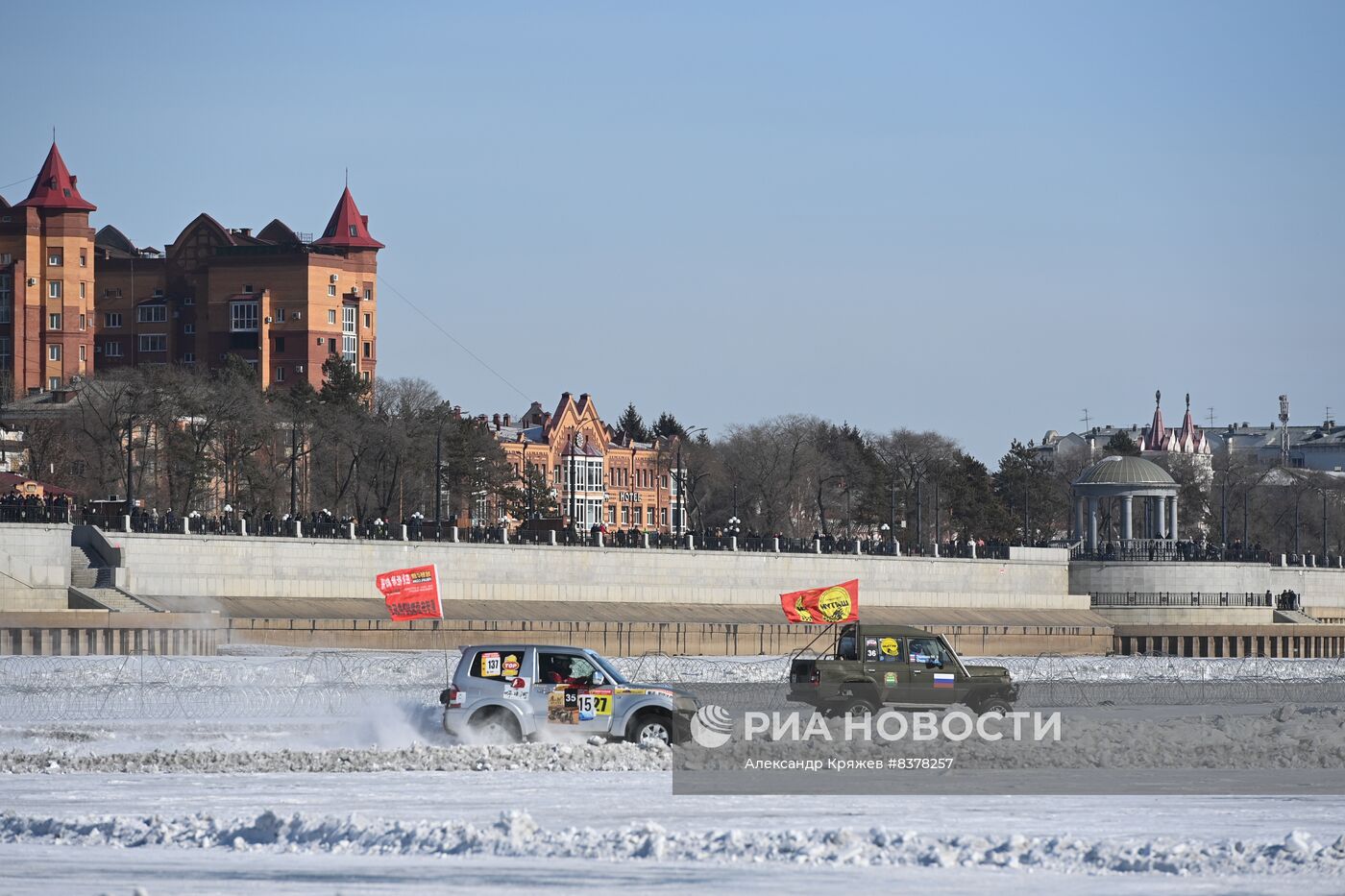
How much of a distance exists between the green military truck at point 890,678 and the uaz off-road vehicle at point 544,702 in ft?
16.0

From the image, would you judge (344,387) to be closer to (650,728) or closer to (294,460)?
(294,460)

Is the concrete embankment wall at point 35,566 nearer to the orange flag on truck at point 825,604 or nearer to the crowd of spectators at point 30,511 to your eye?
the crowd of spectators at point 30,511

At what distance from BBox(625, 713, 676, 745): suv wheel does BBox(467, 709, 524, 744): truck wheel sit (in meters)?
1.49

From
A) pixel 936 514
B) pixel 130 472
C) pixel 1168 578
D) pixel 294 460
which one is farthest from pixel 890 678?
pixel 936 514

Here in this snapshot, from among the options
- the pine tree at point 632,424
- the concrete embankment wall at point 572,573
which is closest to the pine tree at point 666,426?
the pine tree at point 632,424

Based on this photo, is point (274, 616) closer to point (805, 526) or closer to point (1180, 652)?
point (1180, 652)

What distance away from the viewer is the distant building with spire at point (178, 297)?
13312 centimetres

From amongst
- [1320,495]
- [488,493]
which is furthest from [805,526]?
[1320,495]

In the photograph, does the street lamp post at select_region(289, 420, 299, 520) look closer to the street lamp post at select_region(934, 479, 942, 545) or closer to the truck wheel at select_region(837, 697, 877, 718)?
the street lamp post at select_region(934, 479, 942, 545)

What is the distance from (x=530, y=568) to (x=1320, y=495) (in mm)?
94419

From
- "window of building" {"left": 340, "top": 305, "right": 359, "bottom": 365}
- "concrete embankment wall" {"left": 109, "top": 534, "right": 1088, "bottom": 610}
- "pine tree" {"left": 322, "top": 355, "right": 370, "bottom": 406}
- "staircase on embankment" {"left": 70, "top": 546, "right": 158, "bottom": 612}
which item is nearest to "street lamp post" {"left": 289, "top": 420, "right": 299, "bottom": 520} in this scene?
"pine tree" {"left": 322, "top": 355, "right": 370, "bottom": 406}

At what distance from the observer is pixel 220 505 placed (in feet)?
336

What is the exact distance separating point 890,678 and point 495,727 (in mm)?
7498

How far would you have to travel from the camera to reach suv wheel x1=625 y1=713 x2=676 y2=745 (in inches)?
→ 1090
